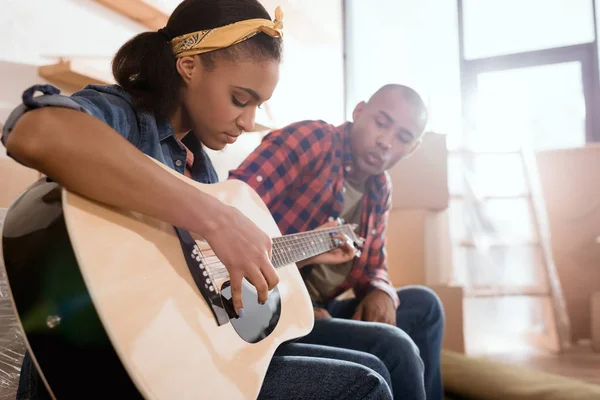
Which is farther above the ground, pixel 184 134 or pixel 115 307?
pixel 184 134

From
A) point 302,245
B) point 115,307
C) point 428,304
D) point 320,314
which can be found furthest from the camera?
point 428,304

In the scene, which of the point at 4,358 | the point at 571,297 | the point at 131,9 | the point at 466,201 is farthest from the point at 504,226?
the point at 4,358

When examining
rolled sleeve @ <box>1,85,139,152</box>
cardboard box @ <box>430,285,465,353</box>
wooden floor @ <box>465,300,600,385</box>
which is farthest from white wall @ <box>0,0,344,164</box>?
wooden floor @ <box>465,300,600,385</box>

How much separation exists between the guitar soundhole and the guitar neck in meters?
0.09

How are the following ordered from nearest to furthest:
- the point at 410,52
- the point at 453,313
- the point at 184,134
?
the point at 184,134 → the point at 453,313 → the point at 410,52

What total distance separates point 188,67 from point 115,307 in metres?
0.42

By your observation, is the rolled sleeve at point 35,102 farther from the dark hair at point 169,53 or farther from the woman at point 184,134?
the dark hair at point 169,53

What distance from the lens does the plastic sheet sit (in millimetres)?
769

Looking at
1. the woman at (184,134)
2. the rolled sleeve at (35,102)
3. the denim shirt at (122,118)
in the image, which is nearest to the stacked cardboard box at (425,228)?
the woman at (184,134)

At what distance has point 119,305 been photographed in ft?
1.61

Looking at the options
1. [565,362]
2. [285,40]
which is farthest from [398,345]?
[565,362]

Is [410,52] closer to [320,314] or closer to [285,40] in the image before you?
[285,40]

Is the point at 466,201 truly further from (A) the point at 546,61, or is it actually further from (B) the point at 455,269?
(A) the point at 546,61

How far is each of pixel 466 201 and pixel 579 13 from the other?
1451mm
